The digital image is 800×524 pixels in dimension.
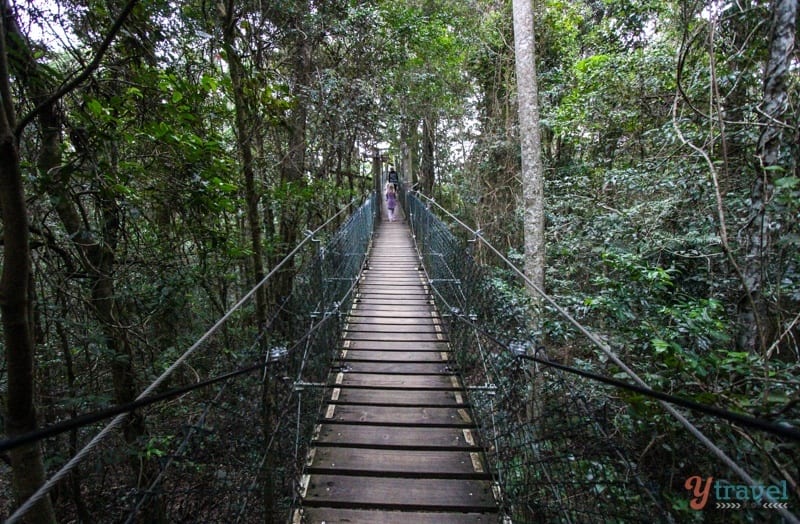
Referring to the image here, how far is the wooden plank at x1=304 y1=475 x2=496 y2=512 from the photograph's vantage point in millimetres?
1722

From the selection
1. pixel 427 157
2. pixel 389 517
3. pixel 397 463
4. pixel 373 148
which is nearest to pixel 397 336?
pixel 397 463

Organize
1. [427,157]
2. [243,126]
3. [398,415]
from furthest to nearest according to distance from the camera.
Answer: [427,157] < [243,126] < [398,415]

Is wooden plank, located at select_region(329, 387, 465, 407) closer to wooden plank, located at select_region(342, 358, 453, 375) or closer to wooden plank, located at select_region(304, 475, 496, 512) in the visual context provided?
wooden plank, located at select_region(342, 358, 453, 375)

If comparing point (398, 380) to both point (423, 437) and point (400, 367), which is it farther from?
point (423, 437)

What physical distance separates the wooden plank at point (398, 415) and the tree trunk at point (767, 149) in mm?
1593

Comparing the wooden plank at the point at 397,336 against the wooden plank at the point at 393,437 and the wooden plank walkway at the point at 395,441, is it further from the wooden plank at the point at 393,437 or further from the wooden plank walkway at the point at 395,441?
the wooden plank at the point at 393,437

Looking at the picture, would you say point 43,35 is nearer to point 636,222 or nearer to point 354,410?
point 354,410

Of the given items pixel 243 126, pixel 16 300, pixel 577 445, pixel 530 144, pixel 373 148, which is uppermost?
pixel 373 148

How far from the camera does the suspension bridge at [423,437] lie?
3.82ft

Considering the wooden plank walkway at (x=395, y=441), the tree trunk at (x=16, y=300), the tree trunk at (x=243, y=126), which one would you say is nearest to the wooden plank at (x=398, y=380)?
the wooden plank walkway at (x=395, y=441)

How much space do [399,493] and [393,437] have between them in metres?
0.38

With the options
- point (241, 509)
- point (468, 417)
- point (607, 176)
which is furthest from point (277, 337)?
point (607, 176)

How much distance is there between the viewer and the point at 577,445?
65.2 inches

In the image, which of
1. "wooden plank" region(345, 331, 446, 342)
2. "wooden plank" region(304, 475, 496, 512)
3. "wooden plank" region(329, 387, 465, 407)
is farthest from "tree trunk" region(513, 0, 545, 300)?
"wooden plank" region(304, 475, 496, 512)
